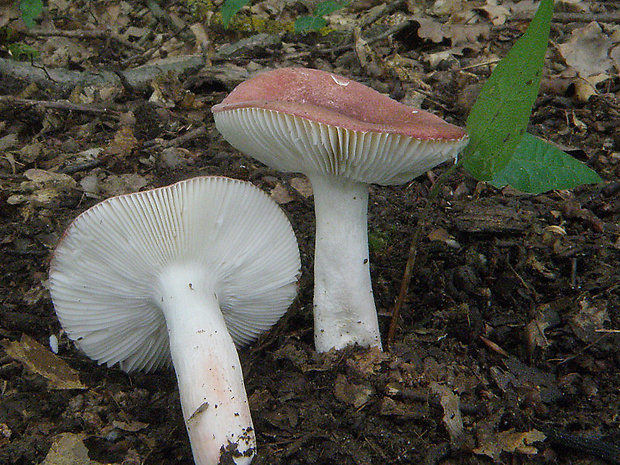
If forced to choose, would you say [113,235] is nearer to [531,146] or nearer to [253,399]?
[253,399]

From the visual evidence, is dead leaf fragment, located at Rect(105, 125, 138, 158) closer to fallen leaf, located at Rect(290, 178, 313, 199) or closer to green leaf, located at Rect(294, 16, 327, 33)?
fallen leaf, located at Rect(290, 178, 313, 199)

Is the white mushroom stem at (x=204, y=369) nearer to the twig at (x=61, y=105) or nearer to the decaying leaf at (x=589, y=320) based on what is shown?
the decaying leaf at (x=589, y=320)

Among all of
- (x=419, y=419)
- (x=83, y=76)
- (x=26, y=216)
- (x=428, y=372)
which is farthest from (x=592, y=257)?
(x=83, y=76)

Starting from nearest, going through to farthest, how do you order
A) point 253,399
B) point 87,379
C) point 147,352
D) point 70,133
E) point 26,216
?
point 253,399
point 87,379
point 147,352
point 26,216
point 70,133

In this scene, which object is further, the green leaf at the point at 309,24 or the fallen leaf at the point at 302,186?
the green leaf at the point at 309,24

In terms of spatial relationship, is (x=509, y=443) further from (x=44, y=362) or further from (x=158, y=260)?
→ (x=44, y=362)

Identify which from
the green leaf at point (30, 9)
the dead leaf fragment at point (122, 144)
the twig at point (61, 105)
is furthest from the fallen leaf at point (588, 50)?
the green leaf at point (30, 9)
